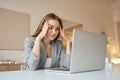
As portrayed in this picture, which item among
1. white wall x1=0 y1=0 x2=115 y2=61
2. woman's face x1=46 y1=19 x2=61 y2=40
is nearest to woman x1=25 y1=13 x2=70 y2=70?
woman's face x1=46 y1=19 x2=61 y2=40

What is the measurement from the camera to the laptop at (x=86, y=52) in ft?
2.81

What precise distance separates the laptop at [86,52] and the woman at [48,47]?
34 cm

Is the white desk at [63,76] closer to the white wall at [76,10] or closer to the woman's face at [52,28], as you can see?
the woman's face at [52,28]

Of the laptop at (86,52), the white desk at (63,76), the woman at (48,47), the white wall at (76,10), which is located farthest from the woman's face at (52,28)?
the white wall at (76,10)

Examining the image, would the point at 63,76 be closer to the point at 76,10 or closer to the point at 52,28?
the point at 52,28

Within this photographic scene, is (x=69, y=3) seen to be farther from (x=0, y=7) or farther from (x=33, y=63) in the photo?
(x=33, y=63)

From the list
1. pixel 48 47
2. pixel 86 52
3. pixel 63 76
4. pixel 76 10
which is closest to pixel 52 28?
pixel 48 47

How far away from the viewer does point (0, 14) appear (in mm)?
2857

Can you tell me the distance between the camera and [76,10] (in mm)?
4367

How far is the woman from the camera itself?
1.24 m

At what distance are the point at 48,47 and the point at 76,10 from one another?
3.09 metres

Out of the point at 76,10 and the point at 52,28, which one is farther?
the point at 76,10

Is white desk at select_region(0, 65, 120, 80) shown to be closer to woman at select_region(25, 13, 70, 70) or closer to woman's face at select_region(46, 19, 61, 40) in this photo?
woman at select_region(25, 13, 70, 70)

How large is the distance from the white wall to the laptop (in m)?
2.41
